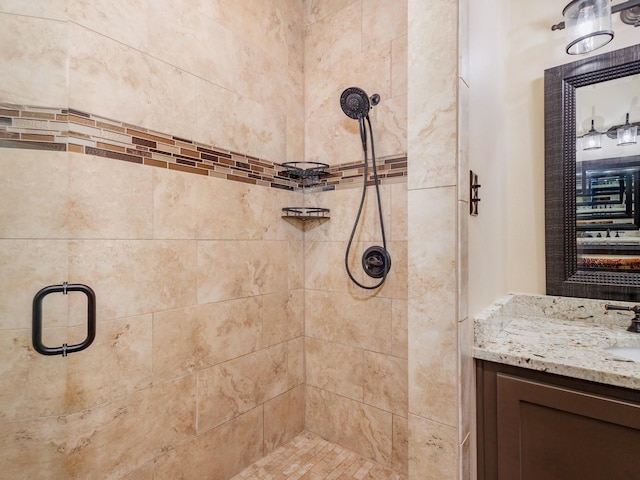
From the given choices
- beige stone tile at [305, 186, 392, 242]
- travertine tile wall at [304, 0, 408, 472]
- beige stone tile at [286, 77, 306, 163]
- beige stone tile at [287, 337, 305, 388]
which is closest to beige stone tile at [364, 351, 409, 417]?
travertine tile wall at [304, 0, 408, 472]

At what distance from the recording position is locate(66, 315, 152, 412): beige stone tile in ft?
3.65

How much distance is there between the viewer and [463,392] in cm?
108

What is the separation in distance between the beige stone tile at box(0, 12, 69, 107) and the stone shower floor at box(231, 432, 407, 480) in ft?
6.04

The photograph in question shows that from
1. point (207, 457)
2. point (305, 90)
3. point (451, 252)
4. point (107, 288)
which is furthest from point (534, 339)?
point (305, 90)

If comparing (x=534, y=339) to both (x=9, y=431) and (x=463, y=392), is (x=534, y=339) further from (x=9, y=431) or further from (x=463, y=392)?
(x=9, y=431)

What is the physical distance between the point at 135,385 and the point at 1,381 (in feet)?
1.30

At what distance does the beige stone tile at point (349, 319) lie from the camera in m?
1.74

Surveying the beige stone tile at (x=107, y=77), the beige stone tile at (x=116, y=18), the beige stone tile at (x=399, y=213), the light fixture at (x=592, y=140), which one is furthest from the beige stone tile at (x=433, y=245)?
the beige stone tile at (x=116, y=18)

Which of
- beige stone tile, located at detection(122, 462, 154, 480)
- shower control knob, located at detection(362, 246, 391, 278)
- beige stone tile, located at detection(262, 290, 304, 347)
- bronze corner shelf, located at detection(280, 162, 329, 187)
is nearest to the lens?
beige stone tile, located at detection(122, 462, 154, 480)

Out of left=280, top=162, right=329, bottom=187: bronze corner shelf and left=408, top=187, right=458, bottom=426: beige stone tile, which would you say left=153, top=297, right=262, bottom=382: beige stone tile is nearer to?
left=280, top=162, right=329, bottom=187: bronze corner shelf

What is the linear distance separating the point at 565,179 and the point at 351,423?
1733 mm

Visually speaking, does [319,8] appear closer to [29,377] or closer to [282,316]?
[282,316]

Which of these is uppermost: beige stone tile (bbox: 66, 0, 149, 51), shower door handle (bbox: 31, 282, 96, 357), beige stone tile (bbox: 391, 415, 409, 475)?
beige stone tile (bbox: 66, 0, 149, 51)

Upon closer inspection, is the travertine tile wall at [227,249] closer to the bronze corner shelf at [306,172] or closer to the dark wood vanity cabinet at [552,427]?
the bronze corner shelf at [306,172]
